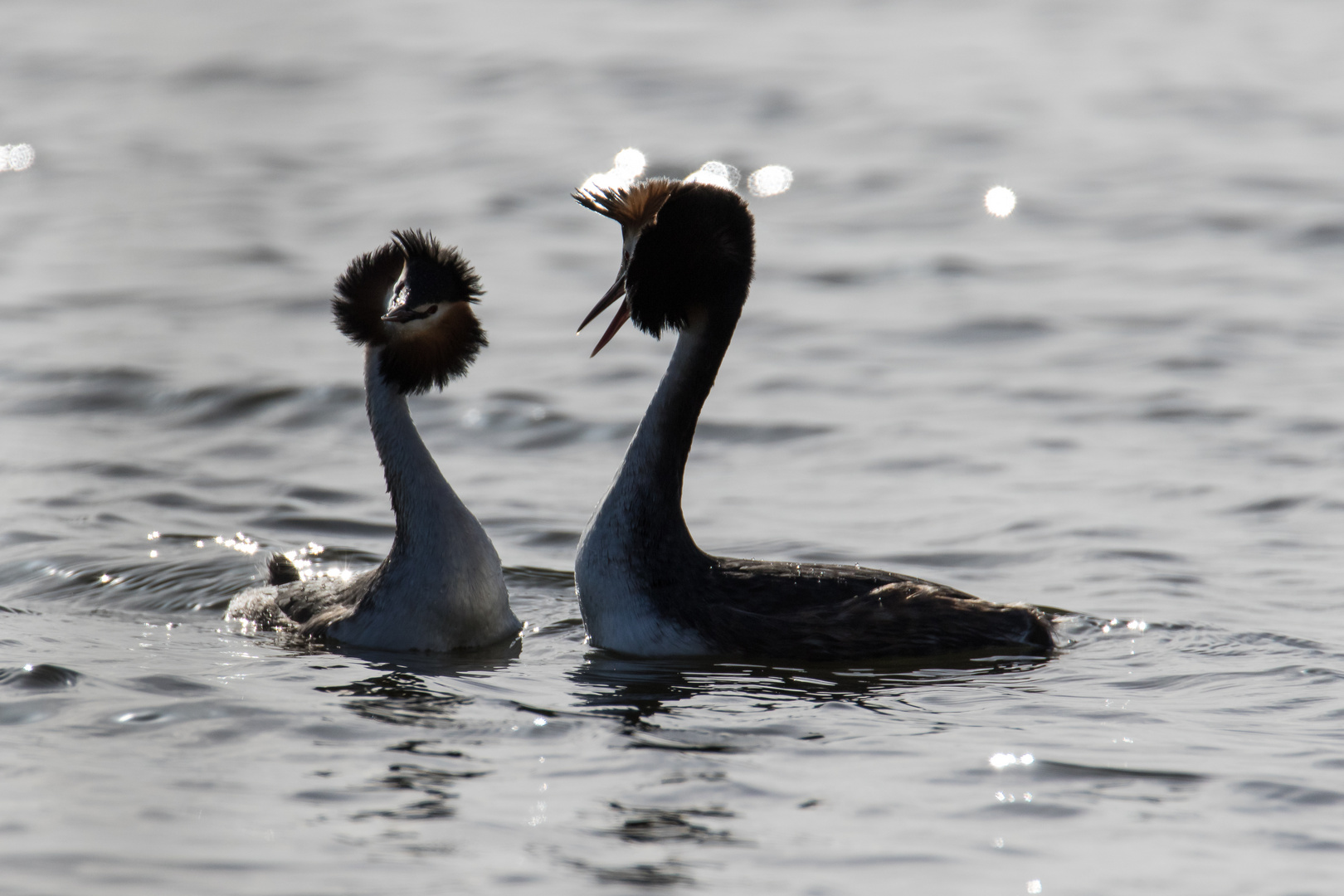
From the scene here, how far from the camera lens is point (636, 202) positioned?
8891 millimetres

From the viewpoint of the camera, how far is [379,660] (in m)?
8.45

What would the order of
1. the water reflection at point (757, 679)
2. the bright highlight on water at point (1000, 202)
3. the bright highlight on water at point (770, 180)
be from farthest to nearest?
1. the bright highlight on water at point (770, 180)
2. the bright highlight on water at point (1000, 202)
3. the water reflection at point (757, 679)

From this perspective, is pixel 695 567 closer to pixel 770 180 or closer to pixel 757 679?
pixel 757 679

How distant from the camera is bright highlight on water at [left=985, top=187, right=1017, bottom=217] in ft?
68.0

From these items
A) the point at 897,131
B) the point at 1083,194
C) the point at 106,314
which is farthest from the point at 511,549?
the point at 897,131

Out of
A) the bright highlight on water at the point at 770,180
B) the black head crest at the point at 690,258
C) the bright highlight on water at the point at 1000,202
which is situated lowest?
the black head crest at the point at 690,258

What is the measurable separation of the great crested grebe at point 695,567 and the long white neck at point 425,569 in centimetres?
48

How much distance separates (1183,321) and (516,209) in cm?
789

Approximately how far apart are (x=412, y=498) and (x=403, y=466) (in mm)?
188

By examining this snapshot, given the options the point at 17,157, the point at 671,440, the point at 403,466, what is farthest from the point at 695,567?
the point at 17,157

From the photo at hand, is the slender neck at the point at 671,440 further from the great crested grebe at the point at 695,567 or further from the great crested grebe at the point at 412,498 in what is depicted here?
the great crested grebe at the point at 412,498

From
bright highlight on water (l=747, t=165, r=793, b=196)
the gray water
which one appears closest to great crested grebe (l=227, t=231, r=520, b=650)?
the gray water

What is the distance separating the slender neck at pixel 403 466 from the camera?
8.80m

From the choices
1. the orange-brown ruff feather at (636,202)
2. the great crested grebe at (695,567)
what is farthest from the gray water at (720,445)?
the orange-brown ruff feather at (636,202)
